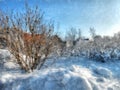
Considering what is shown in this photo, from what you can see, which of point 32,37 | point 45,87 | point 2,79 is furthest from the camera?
point 32,37

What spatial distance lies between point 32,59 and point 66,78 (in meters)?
2.90

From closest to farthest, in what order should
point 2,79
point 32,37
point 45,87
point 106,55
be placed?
point 45,87 < point 2,79 < point 32,37 < point 106,55

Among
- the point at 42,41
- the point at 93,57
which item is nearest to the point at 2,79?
the point at 42,41

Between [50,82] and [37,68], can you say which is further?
[37,68]

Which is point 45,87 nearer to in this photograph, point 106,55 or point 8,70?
point 8,70

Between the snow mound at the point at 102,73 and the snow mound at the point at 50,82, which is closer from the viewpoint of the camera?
the snow mound at the point at 50,82

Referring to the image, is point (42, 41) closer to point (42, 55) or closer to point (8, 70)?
point (42, 55)

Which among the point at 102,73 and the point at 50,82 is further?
the point at 102,73

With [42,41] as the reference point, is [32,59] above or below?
below

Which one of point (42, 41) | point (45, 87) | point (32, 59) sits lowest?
point (45, 87)

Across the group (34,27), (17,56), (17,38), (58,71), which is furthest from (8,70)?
(58,71)

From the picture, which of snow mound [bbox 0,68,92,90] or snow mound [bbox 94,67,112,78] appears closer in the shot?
snow mound [bbox 0,68,92,90]

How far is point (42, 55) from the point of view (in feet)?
33.2

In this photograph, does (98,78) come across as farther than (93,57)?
No
